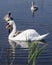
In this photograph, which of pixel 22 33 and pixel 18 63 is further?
pixel 22 33

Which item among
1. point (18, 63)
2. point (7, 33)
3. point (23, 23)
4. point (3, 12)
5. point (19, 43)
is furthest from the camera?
point (3, 12)

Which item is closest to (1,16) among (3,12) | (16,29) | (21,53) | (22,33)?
(3,12)

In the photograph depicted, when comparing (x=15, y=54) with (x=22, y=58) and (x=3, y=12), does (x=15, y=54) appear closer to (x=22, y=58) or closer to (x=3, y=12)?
(x=22, y=58)

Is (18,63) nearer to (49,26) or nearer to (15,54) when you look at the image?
(15,54)

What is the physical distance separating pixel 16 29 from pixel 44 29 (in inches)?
54.9

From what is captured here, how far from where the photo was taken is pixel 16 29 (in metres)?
16.4

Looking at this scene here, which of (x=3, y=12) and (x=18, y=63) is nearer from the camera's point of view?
(x=18, y=63)

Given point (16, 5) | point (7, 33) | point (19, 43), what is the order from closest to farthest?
point (19, 43), point (7, 33), point (16, 5)

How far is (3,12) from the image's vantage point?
21375mm

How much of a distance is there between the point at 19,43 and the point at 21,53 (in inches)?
101

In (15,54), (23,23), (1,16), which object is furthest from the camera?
(1,16)

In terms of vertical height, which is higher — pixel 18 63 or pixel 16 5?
pixel 18 63

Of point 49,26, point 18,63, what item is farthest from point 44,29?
point 18,63

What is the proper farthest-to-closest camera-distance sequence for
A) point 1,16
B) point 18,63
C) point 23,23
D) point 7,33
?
point 1,16 → point 23,23 → point 7,33 → point 18,63
